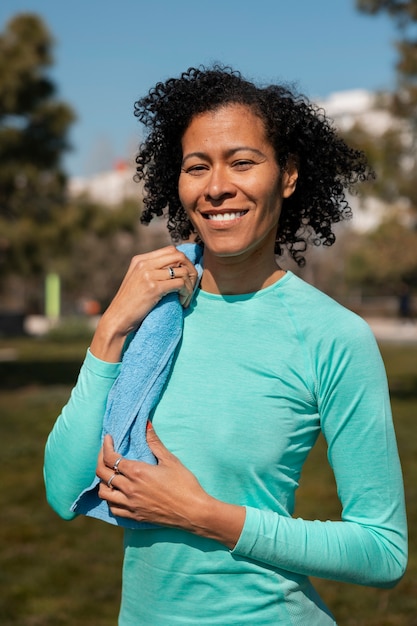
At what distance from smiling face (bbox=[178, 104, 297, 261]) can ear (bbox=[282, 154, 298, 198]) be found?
6 centimetres

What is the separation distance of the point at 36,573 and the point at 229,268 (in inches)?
162

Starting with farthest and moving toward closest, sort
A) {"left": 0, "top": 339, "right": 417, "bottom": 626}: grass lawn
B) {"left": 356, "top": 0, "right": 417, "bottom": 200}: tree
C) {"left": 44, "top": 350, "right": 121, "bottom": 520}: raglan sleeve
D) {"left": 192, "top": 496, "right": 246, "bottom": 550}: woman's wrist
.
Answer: {"left": 356, "top": 0, "right": 417, "bottom": 200}: tree
{"left": 0, "top": 339, "right": 417, "bottom": 626}: grass lawn
{"left": 44, "top": 350, "right": 121, "bottom": 520}: raglan sleeve
{"left": 192, "top": 496, "right": 246, "bottom": 550}: woman's wrist

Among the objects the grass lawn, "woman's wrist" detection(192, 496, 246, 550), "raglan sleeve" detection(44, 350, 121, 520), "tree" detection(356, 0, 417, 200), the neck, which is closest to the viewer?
"woman's wrist" detection(192, 496, 246, 550)

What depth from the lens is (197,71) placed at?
6.55ft

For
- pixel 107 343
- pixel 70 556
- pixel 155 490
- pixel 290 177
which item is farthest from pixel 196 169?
pixel 70 556

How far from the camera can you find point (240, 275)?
6.08 ft

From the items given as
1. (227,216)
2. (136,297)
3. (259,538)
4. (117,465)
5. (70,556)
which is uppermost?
(227,216)

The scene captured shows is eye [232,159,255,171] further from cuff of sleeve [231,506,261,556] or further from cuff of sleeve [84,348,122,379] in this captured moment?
cuff of sleeve [231,506,261,556]


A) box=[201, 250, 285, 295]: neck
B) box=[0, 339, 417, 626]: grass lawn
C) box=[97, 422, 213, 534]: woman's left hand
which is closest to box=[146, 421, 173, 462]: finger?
box=[97, 422, 213, 534]: woman's left hand

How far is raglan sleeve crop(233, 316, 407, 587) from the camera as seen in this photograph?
64.5 inches

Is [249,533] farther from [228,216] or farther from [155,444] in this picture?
[228,216]

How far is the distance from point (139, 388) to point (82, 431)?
0.15 metres

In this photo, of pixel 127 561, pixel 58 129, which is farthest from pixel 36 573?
pixel 58 129

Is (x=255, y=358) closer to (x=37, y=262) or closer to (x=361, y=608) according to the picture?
(x=361, y=608)
